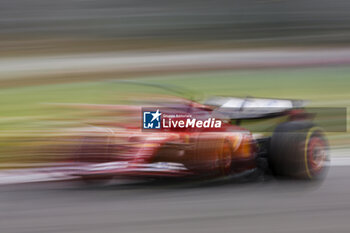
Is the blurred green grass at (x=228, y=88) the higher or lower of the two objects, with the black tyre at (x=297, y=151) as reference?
higher

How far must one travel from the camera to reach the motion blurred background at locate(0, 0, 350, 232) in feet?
24.9

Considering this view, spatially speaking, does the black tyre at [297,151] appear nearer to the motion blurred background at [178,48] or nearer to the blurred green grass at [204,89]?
the blurred green grass at [204,89]

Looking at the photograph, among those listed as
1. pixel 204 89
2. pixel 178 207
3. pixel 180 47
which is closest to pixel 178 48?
pixel 180 47

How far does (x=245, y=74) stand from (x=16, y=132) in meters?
3.71

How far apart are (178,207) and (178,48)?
5356 millimetres

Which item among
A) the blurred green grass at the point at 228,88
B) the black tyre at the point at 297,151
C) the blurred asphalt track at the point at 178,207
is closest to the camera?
the blurred asphalt track at the point at 178,207

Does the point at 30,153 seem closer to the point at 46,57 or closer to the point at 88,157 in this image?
the point at 88,157

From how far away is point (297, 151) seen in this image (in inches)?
133

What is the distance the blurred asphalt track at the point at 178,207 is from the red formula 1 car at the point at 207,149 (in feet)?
0.37

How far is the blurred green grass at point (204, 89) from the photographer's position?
254 inches

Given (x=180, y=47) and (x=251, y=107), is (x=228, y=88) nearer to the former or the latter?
(x=180, y=47)

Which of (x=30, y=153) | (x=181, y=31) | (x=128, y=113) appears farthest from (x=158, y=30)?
(x=128, y=113)

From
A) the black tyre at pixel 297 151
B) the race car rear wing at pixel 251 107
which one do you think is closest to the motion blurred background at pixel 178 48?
the race car rear wing at pixel 251 107

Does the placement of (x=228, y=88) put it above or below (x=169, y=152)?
above
